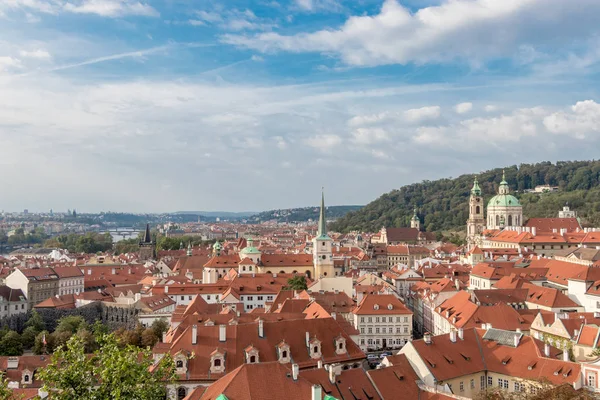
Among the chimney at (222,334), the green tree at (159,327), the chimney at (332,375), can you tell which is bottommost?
the green tree at (159,327)

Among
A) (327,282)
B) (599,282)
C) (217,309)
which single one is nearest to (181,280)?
(327,282)

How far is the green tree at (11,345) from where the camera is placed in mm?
63562

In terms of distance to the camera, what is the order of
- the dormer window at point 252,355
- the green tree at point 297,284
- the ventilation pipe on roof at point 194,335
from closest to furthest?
the dormer window at point 252,355
the ventilation pipe on roof at point 194,335
the green tree at point 297,284

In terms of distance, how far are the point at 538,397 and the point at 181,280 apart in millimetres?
68999

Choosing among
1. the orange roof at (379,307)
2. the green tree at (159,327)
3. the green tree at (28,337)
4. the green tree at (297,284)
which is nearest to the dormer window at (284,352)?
the orange roof at (379,307)

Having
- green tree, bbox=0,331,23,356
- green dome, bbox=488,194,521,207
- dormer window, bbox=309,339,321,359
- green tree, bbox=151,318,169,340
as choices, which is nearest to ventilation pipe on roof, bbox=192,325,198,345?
dormer window, bbox=309,339,321,359

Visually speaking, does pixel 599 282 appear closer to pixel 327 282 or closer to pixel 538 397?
pixel 327 282

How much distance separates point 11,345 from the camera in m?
64.8

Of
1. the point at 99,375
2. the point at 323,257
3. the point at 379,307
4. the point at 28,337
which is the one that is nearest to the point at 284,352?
the point at 99,375

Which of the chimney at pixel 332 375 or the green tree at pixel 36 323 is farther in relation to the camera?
the green tree at pixel 36 323

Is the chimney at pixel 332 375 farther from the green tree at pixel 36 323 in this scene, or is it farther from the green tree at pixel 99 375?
the green tree at pixel 36 323

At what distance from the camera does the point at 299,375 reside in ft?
106

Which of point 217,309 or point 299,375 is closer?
point 299,375

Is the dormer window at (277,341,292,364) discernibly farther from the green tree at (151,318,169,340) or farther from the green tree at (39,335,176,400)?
the green tree at (151,318,169,340)
